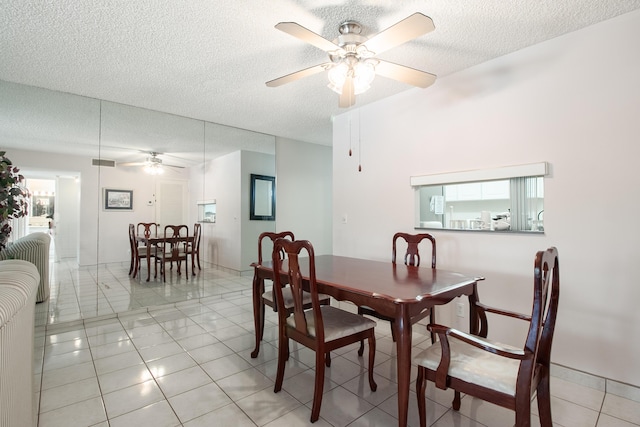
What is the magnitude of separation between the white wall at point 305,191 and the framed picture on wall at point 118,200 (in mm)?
2079

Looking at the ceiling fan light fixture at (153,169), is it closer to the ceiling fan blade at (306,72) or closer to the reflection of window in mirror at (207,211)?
the reflection of window in mirror at (207,211)

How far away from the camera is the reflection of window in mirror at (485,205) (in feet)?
7.57

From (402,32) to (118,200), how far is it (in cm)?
345

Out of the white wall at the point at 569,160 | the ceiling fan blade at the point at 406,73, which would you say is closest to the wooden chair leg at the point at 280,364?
the white wall at the point at 569,160

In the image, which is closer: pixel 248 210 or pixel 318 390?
pixel 318 390

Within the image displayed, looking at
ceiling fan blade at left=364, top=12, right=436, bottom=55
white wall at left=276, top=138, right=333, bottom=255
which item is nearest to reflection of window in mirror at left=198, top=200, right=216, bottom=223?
white wall at left=276, top=138, right=333, bottom=255

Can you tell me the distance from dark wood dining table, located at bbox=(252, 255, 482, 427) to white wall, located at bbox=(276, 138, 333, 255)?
2.68 metres

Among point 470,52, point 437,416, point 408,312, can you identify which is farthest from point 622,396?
point 470,52

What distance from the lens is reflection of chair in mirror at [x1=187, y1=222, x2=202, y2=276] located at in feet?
13.2

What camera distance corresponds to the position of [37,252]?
3125 millimetres

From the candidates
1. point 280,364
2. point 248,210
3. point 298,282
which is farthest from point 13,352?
point 248,210

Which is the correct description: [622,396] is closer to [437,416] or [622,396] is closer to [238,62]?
[437,416]

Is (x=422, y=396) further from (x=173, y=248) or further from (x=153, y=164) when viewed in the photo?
(x=153, y=164)

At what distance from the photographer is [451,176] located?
2643 millimetres
